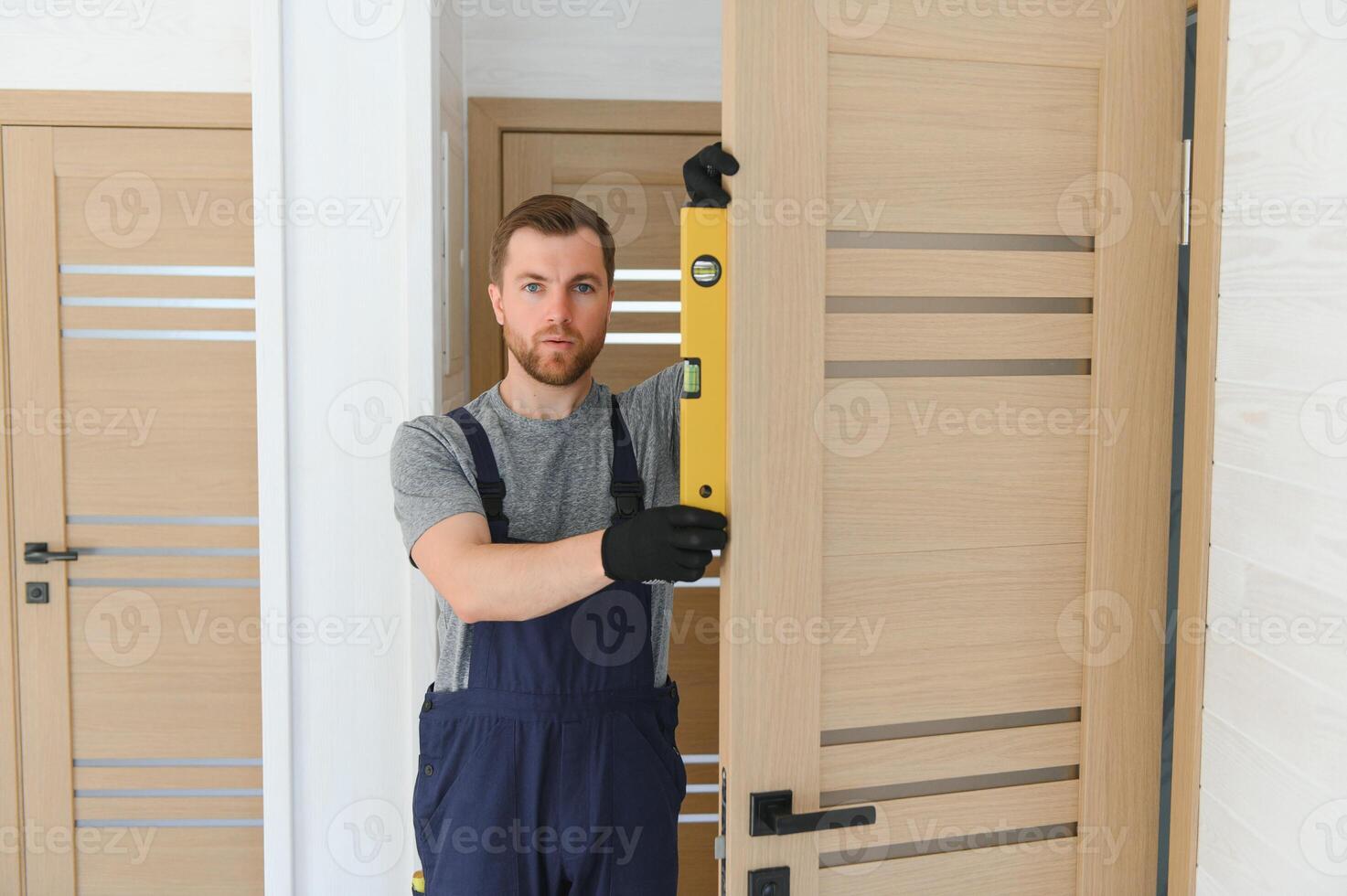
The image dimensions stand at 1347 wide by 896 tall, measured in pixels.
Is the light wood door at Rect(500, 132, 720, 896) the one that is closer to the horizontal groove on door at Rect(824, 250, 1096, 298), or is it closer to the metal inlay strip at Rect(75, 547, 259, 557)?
the metal inlay strip at Rect(75, 547, 259, 557)

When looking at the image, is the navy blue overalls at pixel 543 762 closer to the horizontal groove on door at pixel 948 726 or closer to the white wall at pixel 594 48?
the horizontal groove on door at pixel 948 726

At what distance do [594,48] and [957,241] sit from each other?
66.6 inches

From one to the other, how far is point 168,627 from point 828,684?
2.02 meters

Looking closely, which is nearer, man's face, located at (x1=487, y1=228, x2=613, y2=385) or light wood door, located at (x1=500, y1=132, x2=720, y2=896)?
man's face, located at (x1=487, y1=228, x2=613, y2=385)

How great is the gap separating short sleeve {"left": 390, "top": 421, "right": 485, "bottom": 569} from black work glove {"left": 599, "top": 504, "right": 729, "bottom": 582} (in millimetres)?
380

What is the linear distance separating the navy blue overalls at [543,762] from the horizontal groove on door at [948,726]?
0.40 m

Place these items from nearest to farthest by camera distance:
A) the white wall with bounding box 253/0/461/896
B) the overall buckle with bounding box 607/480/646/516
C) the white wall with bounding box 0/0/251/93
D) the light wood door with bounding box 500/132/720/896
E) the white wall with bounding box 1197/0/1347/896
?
1. the white wall with bounding box 1197/0/1347/896
2. the overall buckle with bounding box 607/480/646/516
3. the white wall with bounding box 253/0/461/896
4. the white wall with bounding box 0/0/251/93
5. the light wood door with bounding box 500/132/720/896

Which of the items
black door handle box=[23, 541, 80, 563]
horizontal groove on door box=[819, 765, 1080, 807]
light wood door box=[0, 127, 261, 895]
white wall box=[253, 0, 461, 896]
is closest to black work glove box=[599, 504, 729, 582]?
horizontal groove on door box=[819, 765, 1080, 807]

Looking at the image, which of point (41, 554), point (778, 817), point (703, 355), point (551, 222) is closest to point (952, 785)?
point (778, 817)

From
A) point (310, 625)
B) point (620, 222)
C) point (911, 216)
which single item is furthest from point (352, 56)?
point (911, 216)

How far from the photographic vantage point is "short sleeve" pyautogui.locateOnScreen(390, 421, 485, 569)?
5.08 ft

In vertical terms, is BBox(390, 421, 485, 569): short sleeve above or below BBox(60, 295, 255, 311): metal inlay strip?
below

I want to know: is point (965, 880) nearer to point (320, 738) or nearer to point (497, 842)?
point (497, 842)

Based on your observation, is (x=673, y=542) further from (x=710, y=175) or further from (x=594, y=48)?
(x=594, y=48)
